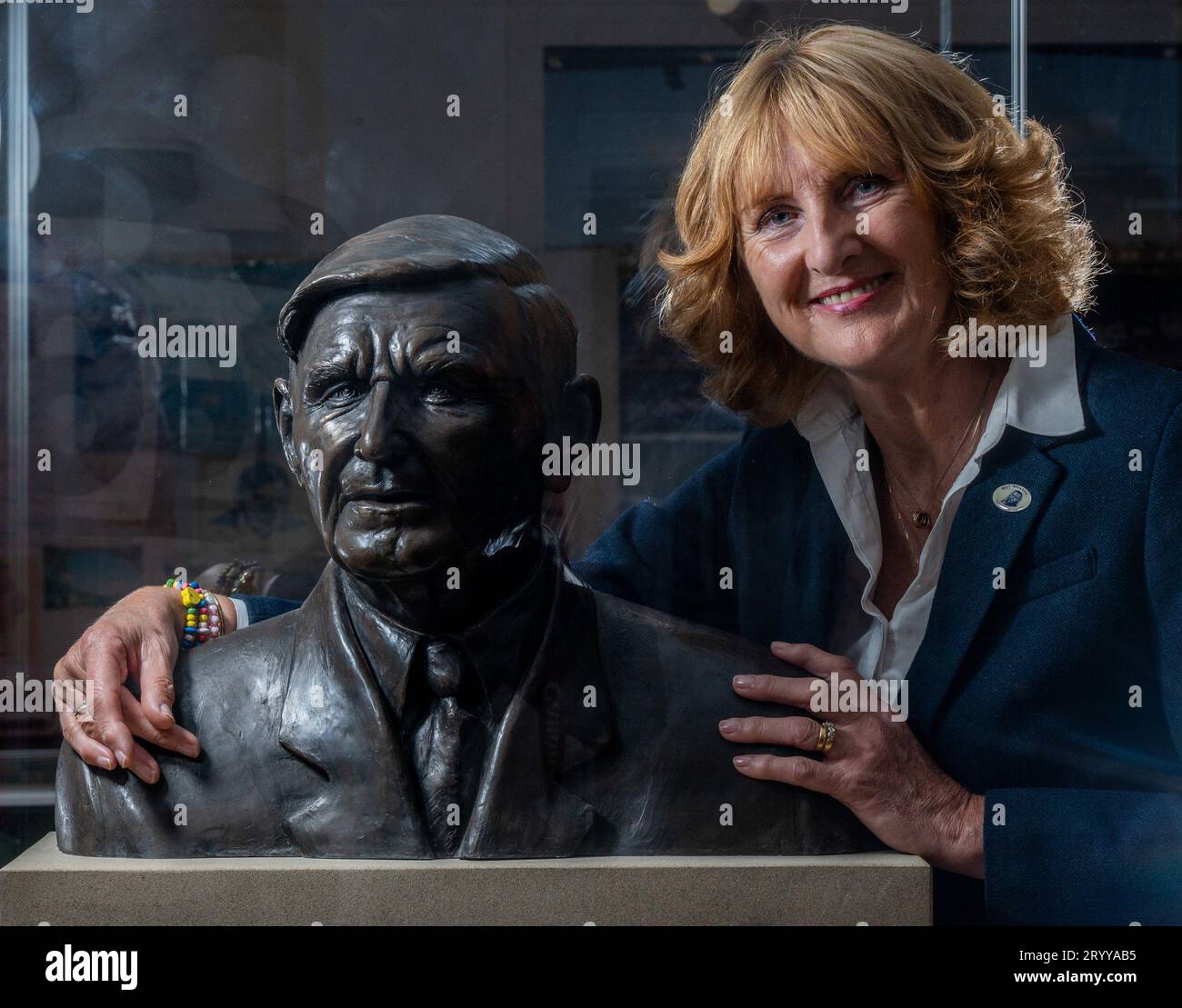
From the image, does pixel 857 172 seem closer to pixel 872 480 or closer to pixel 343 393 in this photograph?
pixel 872 480

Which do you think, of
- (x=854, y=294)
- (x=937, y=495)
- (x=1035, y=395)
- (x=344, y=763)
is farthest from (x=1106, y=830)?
(x=344, y=763)

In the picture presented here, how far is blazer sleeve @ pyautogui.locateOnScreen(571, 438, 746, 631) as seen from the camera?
94.7 inches

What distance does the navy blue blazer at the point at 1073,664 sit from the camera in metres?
2.25

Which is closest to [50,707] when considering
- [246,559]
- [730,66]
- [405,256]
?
[246,559]

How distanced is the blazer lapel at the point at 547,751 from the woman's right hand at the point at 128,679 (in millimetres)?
511

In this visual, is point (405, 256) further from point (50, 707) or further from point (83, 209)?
point (50, 707)

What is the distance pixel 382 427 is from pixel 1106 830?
1.41 meters

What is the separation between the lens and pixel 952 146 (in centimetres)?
221

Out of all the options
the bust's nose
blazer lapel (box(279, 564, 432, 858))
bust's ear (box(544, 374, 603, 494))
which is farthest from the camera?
bust's ear (box(544, 374, 603, 494))

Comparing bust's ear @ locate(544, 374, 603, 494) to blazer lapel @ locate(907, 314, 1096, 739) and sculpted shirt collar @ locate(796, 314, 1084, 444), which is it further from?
blazer lapel @ locate(907, 314, 1096, 739)

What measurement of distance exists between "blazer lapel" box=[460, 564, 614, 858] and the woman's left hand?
0.24 metres

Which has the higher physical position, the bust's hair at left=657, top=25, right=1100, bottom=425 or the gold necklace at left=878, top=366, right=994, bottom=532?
the bust's hair at left=657, top=25, right=1100, bottom=425

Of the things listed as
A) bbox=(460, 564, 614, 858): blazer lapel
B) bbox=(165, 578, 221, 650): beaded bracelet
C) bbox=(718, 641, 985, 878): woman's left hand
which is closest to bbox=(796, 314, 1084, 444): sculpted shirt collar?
bbox=(718, 641, 985, 878): woman's left hand

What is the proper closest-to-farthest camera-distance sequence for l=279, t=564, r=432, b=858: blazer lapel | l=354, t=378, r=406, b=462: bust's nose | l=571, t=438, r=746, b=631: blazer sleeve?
1. l=354, t=378, r=406, b=462: bust's nose
2. l=279, t=564, r=432, b=858: blazer lapel
3. l=571, t=438, r=746, b=631: blazer sleeve
